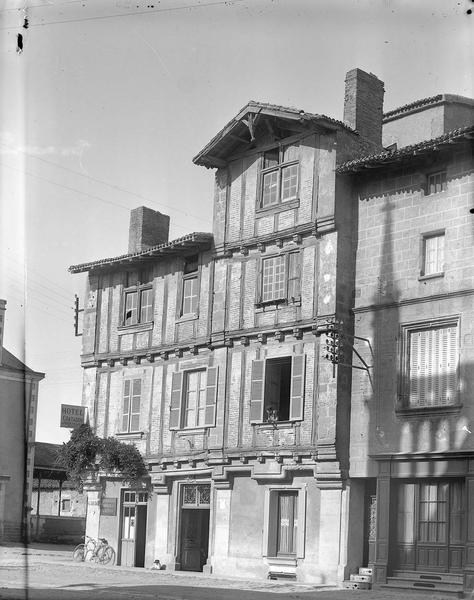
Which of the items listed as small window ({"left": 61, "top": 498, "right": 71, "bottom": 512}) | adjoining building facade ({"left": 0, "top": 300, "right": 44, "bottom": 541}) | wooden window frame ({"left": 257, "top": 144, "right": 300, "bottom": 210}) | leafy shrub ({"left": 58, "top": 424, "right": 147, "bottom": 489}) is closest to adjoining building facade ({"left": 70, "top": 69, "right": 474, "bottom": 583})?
wooden window frame ({"left": 257, "top": 144, "right": 300, "bottom": 210})

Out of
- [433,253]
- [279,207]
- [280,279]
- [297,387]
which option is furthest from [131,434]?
[433,253]

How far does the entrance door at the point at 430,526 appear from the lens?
79.4 ft

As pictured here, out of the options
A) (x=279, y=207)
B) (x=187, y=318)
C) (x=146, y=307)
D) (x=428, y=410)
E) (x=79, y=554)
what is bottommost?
(x=79, y=554)

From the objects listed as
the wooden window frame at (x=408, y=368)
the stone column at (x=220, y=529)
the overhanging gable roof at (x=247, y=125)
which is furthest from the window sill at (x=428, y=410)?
the overhanging gable roof at (x=247, y=125)

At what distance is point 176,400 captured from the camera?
3177 centimetres

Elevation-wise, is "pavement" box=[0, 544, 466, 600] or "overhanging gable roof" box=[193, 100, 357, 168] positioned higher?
"overhanging gable roof" box=[193, 100, 357, 168]

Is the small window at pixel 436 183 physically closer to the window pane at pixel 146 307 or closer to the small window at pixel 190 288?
the small window at pixel 190 288

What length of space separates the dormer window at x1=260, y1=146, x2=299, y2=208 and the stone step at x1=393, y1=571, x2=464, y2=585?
1017 centimetres

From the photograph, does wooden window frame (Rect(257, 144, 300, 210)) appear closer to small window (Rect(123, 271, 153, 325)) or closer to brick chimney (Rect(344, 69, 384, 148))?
brick chimney (Rect(344, 69, 384, 148))

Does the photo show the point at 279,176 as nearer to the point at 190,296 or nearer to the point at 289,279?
the point at 289,279

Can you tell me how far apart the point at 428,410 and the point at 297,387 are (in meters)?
4.08

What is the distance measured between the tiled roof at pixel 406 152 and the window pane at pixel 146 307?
869 centimetres

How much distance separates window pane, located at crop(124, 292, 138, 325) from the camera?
34.1 meters

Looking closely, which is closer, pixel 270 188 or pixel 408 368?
pixel 408 368
